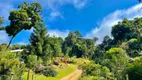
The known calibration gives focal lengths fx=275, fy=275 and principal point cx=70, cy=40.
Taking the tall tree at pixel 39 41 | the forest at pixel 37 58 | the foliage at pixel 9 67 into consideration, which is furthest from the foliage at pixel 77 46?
the foliage at pixel 9 67

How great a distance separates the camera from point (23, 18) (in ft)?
94.6

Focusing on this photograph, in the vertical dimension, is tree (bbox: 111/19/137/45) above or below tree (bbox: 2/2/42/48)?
above

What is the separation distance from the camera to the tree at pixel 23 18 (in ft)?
94.1

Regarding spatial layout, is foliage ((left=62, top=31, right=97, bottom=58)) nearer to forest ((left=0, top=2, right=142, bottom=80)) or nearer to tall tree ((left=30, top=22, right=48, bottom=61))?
forest ((left=0, top=2, right=142, bottom=80))

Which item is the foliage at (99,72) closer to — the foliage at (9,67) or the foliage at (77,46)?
the foliage at (9,67)

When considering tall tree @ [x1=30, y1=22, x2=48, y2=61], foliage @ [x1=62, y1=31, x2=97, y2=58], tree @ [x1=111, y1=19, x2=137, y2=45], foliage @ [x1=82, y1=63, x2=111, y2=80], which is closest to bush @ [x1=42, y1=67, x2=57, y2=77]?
foliage @ [x1=82, y1=63, x2=111, y2=80]

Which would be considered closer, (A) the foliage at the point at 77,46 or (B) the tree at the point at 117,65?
(B) the tree at the point at 117,65

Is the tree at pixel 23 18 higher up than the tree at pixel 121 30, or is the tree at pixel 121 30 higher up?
the tree at pixel 121 30

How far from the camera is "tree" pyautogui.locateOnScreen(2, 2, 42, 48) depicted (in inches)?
1129

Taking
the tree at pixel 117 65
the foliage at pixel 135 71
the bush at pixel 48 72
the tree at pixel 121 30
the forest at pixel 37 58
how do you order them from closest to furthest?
the forest at pixel 37 58 → the foliage at pixel 135 71 → the tree at pixel 117 65 → the bush at pixel 48 72 → the tree at pixel 121 30

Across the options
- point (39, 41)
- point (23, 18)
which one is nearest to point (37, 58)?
point (39, 41)

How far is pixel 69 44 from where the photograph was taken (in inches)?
4163

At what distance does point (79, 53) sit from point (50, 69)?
39880 millimetres

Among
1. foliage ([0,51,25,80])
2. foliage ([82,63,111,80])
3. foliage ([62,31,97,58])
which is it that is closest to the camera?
foliage ([0,51,25,80])
